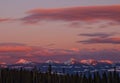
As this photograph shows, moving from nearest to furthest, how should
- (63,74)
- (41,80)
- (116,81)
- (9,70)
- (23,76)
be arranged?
1. (116,81)
2. (63,74)
3. (41,80)
4. (23,76)
5. (9,70)

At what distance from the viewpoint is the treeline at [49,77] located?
3197cm

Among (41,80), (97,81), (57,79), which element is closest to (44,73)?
(41,80)

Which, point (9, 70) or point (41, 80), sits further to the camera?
point (9, 70)

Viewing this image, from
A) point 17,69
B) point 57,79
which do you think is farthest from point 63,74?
point 17,69

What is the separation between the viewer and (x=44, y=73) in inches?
1676

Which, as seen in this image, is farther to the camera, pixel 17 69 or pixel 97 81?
pixel 17 69

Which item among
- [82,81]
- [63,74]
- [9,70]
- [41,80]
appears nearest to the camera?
[82,81]

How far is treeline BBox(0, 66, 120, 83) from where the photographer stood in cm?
3197

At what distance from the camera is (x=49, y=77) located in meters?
40.7

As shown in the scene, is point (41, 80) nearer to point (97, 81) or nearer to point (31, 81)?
point (31, 81)

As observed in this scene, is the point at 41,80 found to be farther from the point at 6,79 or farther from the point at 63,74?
the point at 6,79

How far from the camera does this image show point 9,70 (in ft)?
162

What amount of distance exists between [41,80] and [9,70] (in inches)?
324

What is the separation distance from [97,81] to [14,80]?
1684 cm
